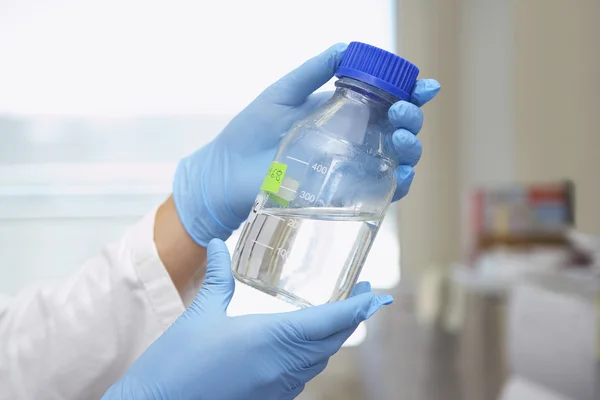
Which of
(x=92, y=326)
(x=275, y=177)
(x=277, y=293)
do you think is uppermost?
(x=275, y=177)

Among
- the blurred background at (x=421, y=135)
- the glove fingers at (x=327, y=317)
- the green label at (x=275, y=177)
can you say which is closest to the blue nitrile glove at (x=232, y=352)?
the glove fingers at (x=327, y=317)

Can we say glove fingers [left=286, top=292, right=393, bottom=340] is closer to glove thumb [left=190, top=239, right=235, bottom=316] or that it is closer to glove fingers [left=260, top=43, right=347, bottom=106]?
glove thumb [left=190, top=239, right=235, bottom=316]

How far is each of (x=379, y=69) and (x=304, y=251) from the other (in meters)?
0.20

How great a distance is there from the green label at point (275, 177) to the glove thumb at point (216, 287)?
92mm

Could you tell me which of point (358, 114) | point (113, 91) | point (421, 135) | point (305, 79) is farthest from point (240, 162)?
point (421, 135)

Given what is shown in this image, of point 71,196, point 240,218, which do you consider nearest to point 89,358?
point 240,218

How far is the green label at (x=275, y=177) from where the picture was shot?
0.60 meters

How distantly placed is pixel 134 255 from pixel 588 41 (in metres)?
2.13

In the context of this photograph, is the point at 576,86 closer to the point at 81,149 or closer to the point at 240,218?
the point at 240,218

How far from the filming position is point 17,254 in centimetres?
272

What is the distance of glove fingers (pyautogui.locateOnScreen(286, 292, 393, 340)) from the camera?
1.93 feet

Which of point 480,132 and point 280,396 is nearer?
point 280,396

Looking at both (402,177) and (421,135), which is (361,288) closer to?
(402,177)

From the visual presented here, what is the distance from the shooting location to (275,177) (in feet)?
2.00
